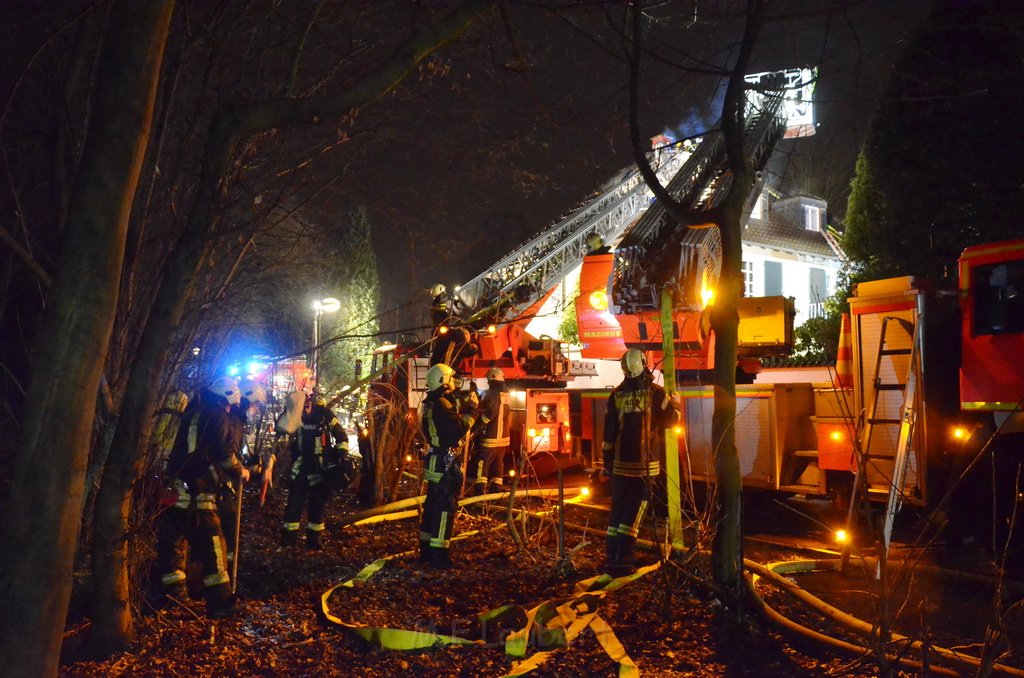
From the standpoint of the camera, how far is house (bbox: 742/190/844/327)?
2422 cm

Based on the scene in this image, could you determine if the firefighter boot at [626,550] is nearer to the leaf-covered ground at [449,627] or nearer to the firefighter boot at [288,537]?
the leaf-covered ground at [449,627]

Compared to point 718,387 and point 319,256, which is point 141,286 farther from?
point 319,256

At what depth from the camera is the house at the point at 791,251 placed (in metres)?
24.2

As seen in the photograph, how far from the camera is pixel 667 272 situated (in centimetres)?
994

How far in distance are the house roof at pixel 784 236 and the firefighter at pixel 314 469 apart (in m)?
18.3

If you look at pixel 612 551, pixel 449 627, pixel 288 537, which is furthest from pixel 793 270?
pixel 449 627

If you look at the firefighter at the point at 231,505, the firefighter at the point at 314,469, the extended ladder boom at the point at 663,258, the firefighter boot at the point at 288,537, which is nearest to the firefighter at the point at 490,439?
the extended ladder boom at the point at 663,258

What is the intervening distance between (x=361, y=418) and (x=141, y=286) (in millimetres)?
7056

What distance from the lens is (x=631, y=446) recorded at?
21.4ft

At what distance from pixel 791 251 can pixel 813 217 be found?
12.0 feet

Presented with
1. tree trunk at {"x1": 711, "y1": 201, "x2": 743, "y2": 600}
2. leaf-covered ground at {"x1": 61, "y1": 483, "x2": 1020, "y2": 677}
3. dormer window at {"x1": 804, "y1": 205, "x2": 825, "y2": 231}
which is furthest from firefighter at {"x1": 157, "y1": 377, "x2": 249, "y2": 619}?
dormer window at {"x1": 804, "y1": 205, "x2": 825, "y2": 231}

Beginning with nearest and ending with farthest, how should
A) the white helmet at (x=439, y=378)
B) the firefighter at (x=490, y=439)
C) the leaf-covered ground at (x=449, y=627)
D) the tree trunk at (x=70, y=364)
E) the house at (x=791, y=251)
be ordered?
the tree trunk at (x=70, y=364) → the leaf-covered ground at (x=449, y=627) → the white helmet at (x=439, y=378) → the firefighter at (x=490, y=439) → the house at (x=791, y=251)

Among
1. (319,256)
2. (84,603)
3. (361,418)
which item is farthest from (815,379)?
(84,603)

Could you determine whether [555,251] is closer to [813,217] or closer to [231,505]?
[231,505]
